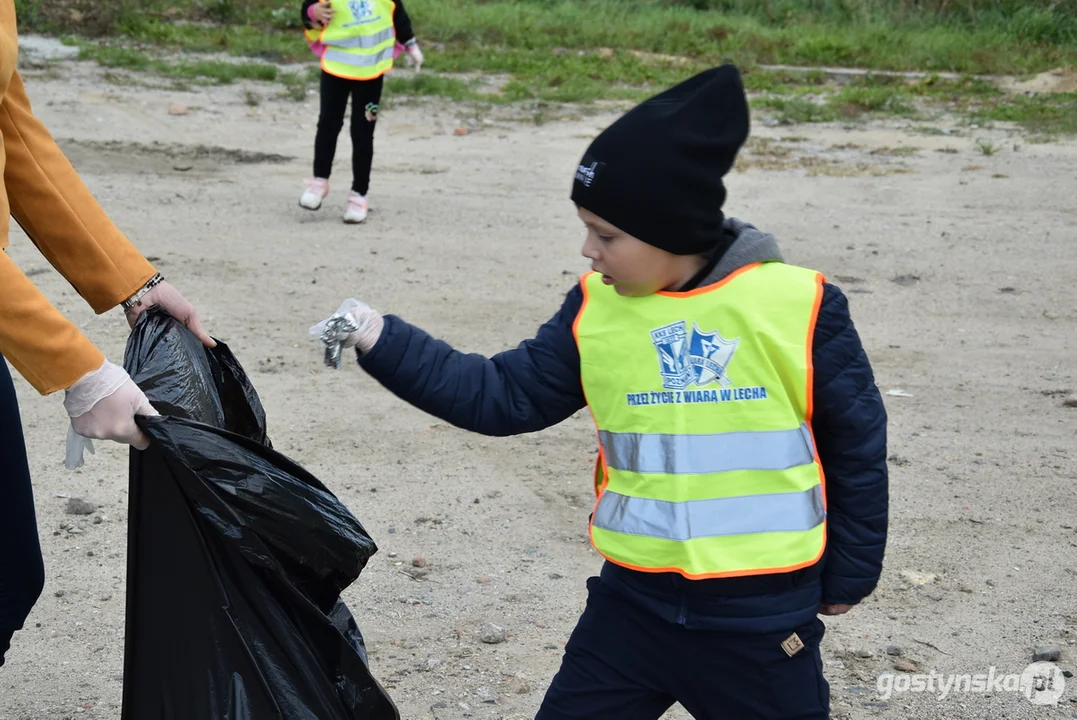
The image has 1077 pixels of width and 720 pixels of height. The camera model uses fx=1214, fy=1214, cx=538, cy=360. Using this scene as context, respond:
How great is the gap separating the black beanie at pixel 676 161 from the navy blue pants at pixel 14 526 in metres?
1.12

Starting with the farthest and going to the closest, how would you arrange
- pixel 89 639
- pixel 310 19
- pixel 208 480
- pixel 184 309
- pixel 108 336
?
1. pixel 310 19
2. pixel 108 336
3. pixel 89 639
4. pixel 184 309
5. pixel 208 480

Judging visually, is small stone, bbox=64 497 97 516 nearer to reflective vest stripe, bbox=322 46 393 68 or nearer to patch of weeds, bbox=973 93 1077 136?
reflective vest stripe, bbox=322 46 393 68

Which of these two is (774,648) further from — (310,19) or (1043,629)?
(310,19)

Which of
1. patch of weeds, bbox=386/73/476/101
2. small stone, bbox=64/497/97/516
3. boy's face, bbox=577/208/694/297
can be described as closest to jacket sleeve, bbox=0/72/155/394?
boy's face, bbox=577/208/694/297

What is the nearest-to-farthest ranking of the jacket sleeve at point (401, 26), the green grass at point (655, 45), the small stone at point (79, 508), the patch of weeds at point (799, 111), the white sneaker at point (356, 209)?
the small stone at point (79, 508), the white sneaker at point (356, 209), the jacket sleeve at point (401, 26), the patch of weeds at point (799, 111), the green grass at point (655, 45)

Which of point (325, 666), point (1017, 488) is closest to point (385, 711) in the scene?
point (325, 666)

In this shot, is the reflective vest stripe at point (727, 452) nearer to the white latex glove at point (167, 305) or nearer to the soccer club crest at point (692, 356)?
the soccer club crest at point (692, 356)

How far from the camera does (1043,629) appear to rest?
129 inches

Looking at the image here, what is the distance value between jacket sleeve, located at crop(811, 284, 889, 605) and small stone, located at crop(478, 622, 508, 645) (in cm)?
129

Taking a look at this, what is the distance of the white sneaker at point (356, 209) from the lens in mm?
7195

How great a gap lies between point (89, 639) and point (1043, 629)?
2.55 meters

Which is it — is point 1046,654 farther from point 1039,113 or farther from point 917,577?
point 1039,113


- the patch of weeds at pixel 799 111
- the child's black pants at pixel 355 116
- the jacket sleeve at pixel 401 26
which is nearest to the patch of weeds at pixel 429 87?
the patch of weeds at pixel 799 111

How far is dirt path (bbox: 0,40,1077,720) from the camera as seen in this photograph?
3.21 meters
